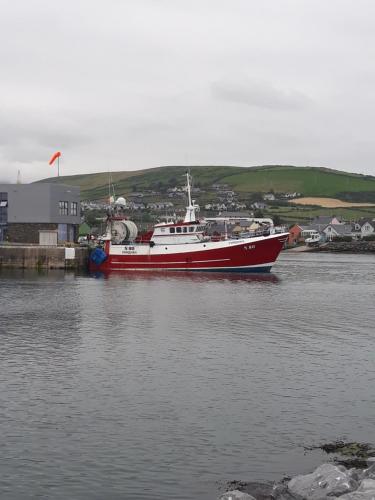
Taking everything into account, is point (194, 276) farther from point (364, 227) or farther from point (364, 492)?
point (364, 227)

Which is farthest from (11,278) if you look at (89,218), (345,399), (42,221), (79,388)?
(89,218)

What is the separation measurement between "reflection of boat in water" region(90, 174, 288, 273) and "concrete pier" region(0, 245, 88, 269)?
611cm

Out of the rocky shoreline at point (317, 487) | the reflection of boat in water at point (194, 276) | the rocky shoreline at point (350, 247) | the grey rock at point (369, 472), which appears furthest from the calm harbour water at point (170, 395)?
the rocky shoreline at point (350, 247)

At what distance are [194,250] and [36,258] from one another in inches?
735

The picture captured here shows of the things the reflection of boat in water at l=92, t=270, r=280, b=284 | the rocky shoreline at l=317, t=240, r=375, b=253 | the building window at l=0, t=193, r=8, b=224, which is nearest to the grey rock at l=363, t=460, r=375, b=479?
the reflection of boat in water at l=92, t=270, r=280, b=284

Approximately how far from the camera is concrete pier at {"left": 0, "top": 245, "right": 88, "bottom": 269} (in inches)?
3046

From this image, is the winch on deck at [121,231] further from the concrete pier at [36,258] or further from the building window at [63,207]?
the building window at [63,207]

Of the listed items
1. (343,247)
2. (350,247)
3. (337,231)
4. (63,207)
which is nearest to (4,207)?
(63,207)

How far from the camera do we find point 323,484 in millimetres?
14312

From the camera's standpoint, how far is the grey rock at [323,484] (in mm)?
14094

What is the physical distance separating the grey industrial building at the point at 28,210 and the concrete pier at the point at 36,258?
37.7 ft

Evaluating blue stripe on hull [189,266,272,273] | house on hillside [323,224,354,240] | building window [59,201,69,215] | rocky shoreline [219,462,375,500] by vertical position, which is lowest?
rocky shoreline [219,462,375,500]

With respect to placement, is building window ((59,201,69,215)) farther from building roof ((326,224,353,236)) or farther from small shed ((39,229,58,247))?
building roof ((326,224,353,236))

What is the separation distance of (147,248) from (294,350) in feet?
154
